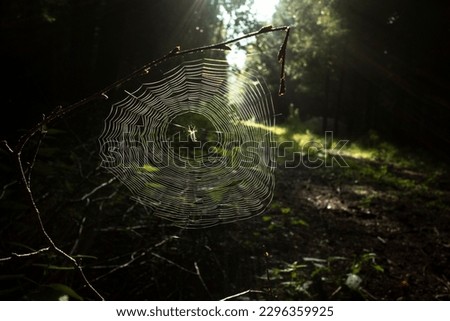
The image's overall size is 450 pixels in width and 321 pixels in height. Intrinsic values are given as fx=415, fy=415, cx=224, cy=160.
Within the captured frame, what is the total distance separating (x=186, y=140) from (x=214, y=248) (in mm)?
1077

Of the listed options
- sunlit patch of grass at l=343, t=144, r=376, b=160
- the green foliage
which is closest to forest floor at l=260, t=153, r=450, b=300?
the green foliage

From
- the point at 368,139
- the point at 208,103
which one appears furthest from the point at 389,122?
the point at 208,103

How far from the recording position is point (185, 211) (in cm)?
231

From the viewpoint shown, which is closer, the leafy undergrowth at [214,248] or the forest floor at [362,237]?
the leafy undergrowth at [214,248]

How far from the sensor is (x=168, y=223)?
3.48 m

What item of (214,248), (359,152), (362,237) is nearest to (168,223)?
(214,248)

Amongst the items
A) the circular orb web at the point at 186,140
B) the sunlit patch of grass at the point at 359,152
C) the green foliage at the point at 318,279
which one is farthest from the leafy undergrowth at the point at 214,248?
the sunlit patch of grass at the point at 359,152

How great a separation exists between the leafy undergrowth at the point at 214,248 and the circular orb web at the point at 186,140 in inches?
10.8

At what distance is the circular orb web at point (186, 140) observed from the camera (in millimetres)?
2158

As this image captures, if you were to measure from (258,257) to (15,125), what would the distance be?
2.65 metres

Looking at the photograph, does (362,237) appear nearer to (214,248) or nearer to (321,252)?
(321,252)

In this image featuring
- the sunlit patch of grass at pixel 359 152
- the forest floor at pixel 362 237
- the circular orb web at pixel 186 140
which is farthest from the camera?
the sunlit patch of grass at pixel 359 152

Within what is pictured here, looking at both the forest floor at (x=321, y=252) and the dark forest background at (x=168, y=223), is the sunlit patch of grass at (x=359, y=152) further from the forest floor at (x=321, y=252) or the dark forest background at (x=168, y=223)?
the forest floor at (x=321, y=252)

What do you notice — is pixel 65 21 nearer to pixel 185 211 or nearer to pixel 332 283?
pixel 185 211
